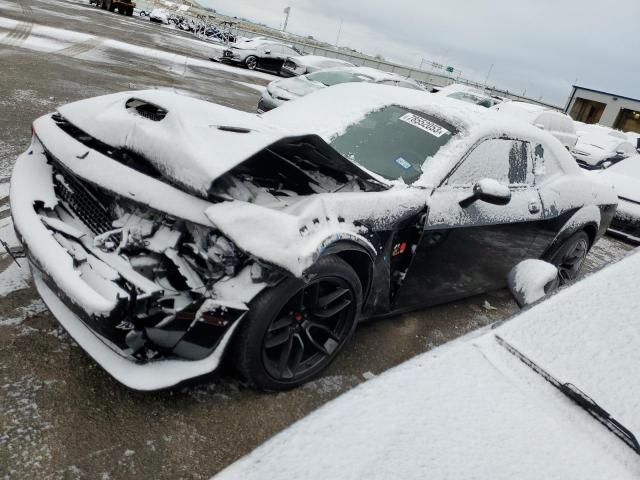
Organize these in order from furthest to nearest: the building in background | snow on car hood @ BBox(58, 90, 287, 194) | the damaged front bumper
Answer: the building in background < snow on car hood @ BBox(58, 90, 287, 194) < the damaged front bumper

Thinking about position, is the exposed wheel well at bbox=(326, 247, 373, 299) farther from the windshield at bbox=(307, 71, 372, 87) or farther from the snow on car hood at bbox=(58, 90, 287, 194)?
the windshield at bbox=(307, 71, 372, 87)

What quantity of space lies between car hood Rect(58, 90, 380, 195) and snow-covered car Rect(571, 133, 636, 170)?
30.2 ft

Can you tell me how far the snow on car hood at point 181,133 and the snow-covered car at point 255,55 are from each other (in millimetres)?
16498

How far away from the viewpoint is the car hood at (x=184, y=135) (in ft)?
6.64

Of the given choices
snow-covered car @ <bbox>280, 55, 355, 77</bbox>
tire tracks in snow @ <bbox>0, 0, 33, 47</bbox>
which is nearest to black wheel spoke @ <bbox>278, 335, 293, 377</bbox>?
snow-covered car @ <bbox>280, 55, 355, 77</bbox>

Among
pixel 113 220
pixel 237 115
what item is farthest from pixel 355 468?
pixel 237 115

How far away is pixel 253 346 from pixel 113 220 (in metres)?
0.95

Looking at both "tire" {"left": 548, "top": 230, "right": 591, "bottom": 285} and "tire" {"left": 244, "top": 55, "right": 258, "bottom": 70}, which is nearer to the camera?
"tire" {"left": 548, "top": 230, "right": 591, "bottom": 285}

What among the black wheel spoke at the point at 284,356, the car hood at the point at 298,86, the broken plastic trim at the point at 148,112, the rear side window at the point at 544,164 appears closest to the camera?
the black wheel spoke at the point at 284,356

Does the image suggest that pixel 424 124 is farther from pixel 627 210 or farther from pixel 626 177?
pixel 626 177

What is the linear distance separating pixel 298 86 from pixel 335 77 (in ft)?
4.02

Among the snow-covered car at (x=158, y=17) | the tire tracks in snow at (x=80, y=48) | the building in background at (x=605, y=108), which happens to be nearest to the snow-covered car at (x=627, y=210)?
the tire tracks in snow at (x=80, y=48)

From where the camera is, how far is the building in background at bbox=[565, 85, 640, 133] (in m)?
27.1

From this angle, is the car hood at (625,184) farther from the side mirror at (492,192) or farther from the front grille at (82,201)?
the front grille at (82,201)
